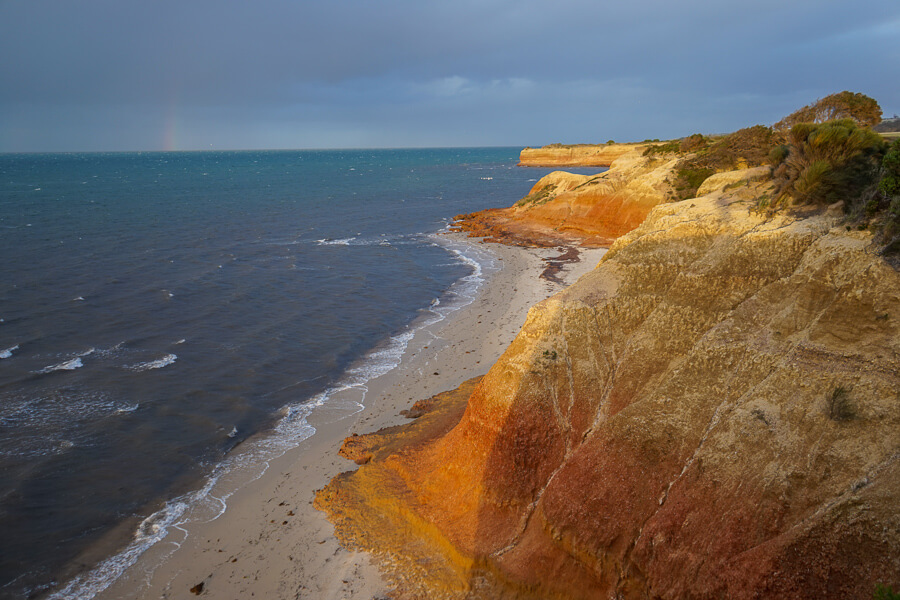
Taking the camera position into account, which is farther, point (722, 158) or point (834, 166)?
point (722, 158)

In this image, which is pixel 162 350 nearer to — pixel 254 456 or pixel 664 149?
pixel 254 456

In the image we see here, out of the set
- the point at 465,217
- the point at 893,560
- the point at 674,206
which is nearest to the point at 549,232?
the point at 465,217

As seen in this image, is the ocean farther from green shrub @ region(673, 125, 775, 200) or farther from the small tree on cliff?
the small tree on cliff

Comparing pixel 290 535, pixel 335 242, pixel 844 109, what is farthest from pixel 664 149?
pixel 290 535

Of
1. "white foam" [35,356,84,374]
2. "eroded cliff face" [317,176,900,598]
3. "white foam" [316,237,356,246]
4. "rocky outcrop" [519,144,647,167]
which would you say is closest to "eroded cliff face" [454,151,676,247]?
"white foam" [316,237,356,246]

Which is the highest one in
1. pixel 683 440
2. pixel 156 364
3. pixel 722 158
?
pixel 722 158

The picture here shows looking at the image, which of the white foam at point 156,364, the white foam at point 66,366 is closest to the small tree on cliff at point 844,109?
the white foam at point 156,364
